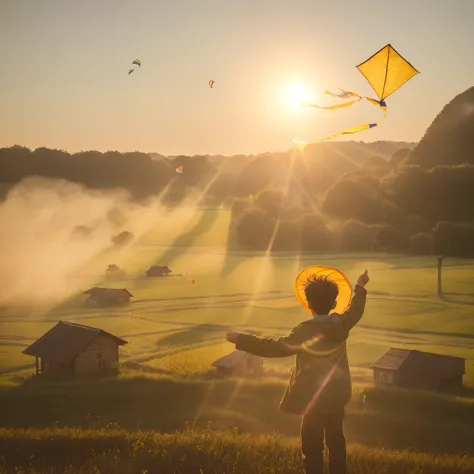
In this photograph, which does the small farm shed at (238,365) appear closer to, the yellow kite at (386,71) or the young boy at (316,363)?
the yellow kite at (386,71)

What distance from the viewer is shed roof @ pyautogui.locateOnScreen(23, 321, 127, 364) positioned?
36312 mm

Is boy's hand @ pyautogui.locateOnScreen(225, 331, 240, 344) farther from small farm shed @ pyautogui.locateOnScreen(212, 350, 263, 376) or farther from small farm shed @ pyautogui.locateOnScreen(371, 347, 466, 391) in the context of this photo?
small farm shed @ pyautogui.locateOnScreen(371, 347, 466, 391)

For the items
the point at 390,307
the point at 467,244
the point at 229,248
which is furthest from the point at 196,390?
the point at 229,248

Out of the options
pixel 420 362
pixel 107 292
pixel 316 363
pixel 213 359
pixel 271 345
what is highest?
pixel 271 345

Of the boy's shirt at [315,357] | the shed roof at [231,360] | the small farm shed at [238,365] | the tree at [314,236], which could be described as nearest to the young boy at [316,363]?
the boy's shirt at [315,357]

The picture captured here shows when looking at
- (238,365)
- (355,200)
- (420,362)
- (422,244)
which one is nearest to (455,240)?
(422,244)

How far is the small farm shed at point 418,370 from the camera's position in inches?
1255

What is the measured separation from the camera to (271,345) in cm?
644

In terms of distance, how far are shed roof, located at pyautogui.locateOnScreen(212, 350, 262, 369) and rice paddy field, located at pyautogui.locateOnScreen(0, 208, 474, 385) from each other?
848mm

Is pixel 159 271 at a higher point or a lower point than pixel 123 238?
lower

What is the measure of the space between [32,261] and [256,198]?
32.3m

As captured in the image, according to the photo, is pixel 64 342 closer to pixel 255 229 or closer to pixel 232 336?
pixel 232 336

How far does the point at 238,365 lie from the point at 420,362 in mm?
10917

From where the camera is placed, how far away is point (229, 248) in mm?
69688
